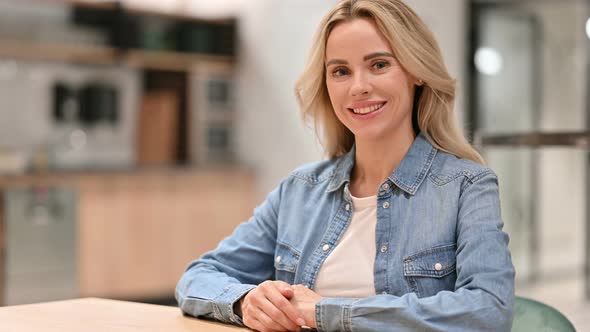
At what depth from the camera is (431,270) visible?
60.7 inches

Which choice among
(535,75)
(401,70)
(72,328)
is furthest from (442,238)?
(535,75)

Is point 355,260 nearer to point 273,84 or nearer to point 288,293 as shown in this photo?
point 288,293

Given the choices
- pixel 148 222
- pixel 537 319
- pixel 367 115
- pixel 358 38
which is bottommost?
pixel 148 222

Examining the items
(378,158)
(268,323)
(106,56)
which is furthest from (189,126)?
(268,323)

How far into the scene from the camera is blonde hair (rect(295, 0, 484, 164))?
1630mm

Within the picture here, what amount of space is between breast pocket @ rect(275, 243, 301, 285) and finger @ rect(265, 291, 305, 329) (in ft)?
0.81

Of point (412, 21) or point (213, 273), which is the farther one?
point (213, 273)

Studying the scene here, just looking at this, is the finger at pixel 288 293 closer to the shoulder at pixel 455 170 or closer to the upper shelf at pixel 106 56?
the shoulder at pixel 455 170

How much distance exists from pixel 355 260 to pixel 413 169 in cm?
21

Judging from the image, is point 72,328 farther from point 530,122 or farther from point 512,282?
point 530,122

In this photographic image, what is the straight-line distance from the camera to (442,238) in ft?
5.05

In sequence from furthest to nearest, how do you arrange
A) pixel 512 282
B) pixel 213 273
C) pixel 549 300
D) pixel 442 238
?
1. pixel 549 300
2. pixel 213 273
3. pixel 442 238
4. pixel 512 282

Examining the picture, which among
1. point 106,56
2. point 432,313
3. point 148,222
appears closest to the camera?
point 432,313

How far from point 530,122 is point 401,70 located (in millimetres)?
4453
